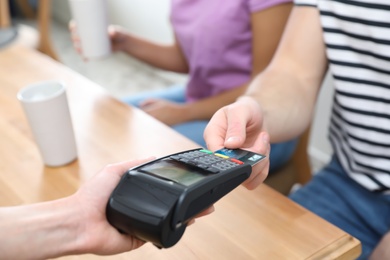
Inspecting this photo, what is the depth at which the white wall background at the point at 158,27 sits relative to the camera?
5.27 feet

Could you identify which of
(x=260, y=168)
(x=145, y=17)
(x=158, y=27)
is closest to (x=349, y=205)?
(x=260, y=168)

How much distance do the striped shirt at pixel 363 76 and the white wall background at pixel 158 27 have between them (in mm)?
700

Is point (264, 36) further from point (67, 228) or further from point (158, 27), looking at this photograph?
point (158, 27)

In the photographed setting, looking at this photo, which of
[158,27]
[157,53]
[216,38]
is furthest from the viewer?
[158,27]

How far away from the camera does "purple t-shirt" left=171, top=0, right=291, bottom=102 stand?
40.9 inches

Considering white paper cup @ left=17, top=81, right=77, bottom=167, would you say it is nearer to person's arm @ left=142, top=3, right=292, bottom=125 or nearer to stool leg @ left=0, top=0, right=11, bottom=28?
person's arm @ left=142, top=3, right=292, bottom=125

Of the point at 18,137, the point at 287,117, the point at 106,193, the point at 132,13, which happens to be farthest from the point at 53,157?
the point at 132,13

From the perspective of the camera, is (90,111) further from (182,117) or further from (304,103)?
(304,103)

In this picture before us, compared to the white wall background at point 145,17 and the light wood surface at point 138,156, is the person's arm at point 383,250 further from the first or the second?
the white wall background at point 145,17

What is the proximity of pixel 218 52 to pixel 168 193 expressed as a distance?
695 mm

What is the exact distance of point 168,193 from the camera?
0.45 meters

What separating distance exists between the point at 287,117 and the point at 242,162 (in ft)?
1.02

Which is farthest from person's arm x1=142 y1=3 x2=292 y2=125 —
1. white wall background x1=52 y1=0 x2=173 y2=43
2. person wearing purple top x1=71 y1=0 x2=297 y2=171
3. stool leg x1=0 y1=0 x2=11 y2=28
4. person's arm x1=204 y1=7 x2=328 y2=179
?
white wall background x1=52 y1=0 x2=173 y2=43

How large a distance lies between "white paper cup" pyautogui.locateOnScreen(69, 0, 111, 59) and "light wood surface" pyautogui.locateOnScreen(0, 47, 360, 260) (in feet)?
0.29
